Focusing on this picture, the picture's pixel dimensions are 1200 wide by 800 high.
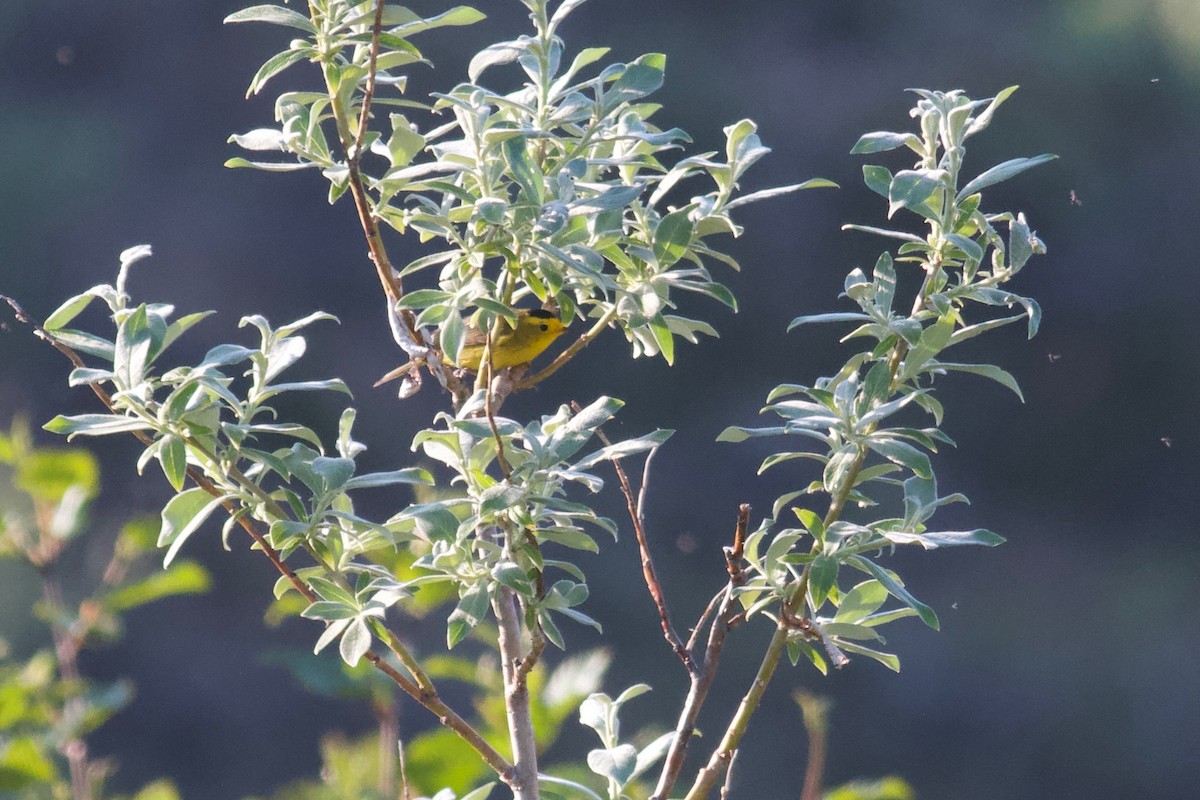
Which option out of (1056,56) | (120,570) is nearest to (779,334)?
(1056,56)

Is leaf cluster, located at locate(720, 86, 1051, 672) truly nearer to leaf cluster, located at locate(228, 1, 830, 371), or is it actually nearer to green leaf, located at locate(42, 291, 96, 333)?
leaf cluster, located at locate(228, 1, 830, 371)

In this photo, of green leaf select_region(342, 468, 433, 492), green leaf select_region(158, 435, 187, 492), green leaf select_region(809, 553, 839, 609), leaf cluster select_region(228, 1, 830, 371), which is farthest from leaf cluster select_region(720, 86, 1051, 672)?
green leaf select_region(158, 435, 187, 492)

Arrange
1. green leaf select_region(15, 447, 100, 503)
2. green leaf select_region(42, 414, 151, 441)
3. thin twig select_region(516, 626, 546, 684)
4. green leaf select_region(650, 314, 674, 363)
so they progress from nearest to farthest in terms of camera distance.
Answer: green leaf select_region(42, 414, 151, 441)
thin twig select_region(516, 626, 546, 684)
green leaf select_region(650, 314, 674, 363)
green leaf select_region(15, 447, 100, 503)

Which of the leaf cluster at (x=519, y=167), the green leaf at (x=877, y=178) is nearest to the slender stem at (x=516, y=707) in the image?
the leaf cluster at (x=519, y=167)

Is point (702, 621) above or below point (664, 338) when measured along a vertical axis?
below

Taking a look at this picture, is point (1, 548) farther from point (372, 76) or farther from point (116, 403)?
point (372, 76)

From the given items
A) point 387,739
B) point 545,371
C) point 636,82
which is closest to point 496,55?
point 636,82

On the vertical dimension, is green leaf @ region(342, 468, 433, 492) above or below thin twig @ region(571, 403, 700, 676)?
above

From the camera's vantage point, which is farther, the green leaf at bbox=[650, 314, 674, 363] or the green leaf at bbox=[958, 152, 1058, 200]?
the green leaf at bbox=[650, 314, 674, 363]

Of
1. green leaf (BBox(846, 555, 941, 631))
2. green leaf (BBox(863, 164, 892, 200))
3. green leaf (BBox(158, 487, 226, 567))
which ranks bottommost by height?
green leaf (BBox(846, 555, 941, 631))

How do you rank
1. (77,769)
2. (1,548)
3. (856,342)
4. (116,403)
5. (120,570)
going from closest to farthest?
(116,403) < (77,769) < (1,548) < (120,570) < (856,342)

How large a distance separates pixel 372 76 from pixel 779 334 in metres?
5.44

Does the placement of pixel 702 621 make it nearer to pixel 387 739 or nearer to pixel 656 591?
pixel 656 591

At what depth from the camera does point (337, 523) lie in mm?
952
